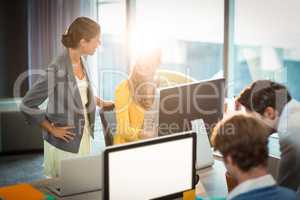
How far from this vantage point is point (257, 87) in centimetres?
251

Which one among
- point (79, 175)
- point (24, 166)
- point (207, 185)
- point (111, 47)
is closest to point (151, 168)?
point (79, 175)

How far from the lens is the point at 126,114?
3145mm

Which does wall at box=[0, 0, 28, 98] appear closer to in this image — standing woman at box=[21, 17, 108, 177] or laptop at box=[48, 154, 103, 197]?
standing woman at box=[21, 17, 108, 177]

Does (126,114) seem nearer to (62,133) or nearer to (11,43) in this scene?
(62,133)

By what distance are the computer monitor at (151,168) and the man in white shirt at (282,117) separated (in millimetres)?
430

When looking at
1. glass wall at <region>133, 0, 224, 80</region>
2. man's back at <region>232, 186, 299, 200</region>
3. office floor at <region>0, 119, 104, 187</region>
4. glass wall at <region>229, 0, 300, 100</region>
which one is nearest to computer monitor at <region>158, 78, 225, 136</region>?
man's back at <region>232, 186, 299, 200</region>

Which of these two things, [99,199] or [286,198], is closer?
[286,198]

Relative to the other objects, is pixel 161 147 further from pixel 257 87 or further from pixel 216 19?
pixel 216 19

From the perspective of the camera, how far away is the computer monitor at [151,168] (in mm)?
2014

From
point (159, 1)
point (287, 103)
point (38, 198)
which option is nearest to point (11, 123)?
point (159, 1)

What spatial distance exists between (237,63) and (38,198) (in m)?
2.99

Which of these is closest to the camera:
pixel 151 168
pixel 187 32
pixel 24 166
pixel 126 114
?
pixel 151 168

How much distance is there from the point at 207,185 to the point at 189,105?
1.54 ft

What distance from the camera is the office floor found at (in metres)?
5.10
